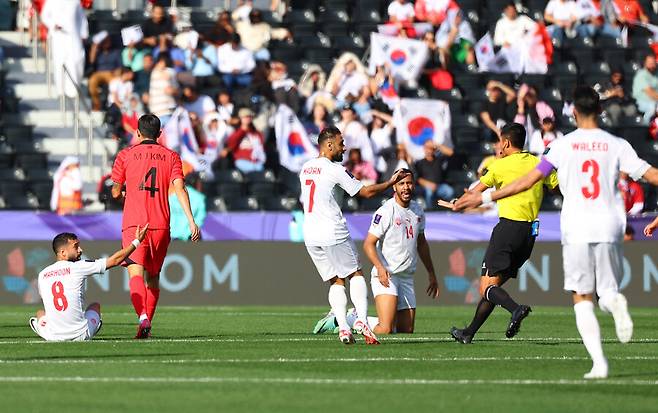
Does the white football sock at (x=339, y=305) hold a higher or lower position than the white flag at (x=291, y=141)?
higher

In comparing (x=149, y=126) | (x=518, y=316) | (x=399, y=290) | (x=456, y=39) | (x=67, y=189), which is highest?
(x=149, y=126)

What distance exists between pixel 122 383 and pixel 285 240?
1437cm

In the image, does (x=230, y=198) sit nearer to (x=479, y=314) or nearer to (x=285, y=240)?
(x=285, y=240)

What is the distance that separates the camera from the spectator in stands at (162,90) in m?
27.6

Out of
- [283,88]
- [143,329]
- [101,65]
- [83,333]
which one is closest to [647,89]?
[283,88]

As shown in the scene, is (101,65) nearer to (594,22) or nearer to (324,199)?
(594,22)

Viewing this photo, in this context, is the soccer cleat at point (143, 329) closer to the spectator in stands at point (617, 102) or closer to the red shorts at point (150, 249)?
the red shorts at point (150, 249)

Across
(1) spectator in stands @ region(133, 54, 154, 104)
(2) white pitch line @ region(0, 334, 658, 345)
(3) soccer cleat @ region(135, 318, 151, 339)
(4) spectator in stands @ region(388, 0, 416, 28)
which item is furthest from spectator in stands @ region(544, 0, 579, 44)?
(3) soccer cleat @ region(135, 318, 151, 339)

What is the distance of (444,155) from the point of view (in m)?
27.4

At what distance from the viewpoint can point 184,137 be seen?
1061 inches

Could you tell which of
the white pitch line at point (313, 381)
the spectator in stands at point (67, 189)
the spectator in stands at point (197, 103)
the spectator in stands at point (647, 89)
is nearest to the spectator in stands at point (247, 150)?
the spectator in stands at point (197, 103)

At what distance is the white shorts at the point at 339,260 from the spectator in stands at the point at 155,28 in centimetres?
1442

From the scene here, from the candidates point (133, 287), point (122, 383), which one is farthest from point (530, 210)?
point (122, 383)

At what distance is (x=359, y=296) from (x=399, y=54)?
14429mm
